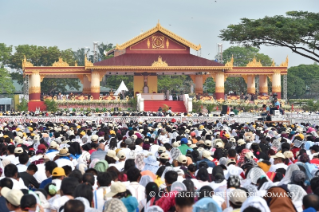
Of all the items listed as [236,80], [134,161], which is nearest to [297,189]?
[134,161]

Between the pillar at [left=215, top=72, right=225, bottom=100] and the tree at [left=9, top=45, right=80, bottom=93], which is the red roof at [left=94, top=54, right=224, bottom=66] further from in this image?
the tree at [left=9, top=45, right=80, bottom=93]

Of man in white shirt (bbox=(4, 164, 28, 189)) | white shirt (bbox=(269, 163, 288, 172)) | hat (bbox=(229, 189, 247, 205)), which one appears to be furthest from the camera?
white shirt (bbox=(269, 163, 288, 172))

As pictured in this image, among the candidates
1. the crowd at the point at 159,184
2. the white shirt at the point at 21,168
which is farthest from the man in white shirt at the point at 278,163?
the white shirt at the point at 21,168

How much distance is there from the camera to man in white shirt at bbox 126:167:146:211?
8781 millimetres

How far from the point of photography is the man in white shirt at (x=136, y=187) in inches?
346

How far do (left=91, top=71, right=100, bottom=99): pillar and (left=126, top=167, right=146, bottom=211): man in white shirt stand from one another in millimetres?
41125

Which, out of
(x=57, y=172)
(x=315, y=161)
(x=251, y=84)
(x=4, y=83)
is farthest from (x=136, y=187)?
(x=4, y=83)

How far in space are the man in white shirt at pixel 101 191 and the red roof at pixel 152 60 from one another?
1633 inches

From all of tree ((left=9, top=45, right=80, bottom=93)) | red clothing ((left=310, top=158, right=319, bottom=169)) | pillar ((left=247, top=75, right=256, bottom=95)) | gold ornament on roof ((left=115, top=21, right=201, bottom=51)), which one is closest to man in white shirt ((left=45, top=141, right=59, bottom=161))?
red clothing ((left=310, top=158, right=319, bottom=169))

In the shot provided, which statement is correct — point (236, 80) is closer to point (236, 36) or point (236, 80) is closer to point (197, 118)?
point (236, 36)

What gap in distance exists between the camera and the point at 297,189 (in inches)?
321

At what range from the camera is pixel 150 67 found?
162 ft

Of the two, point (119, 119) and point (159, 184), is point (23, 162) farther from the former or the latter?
point (119, 119)

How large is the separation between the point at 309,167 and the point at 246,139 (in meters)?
5.80
